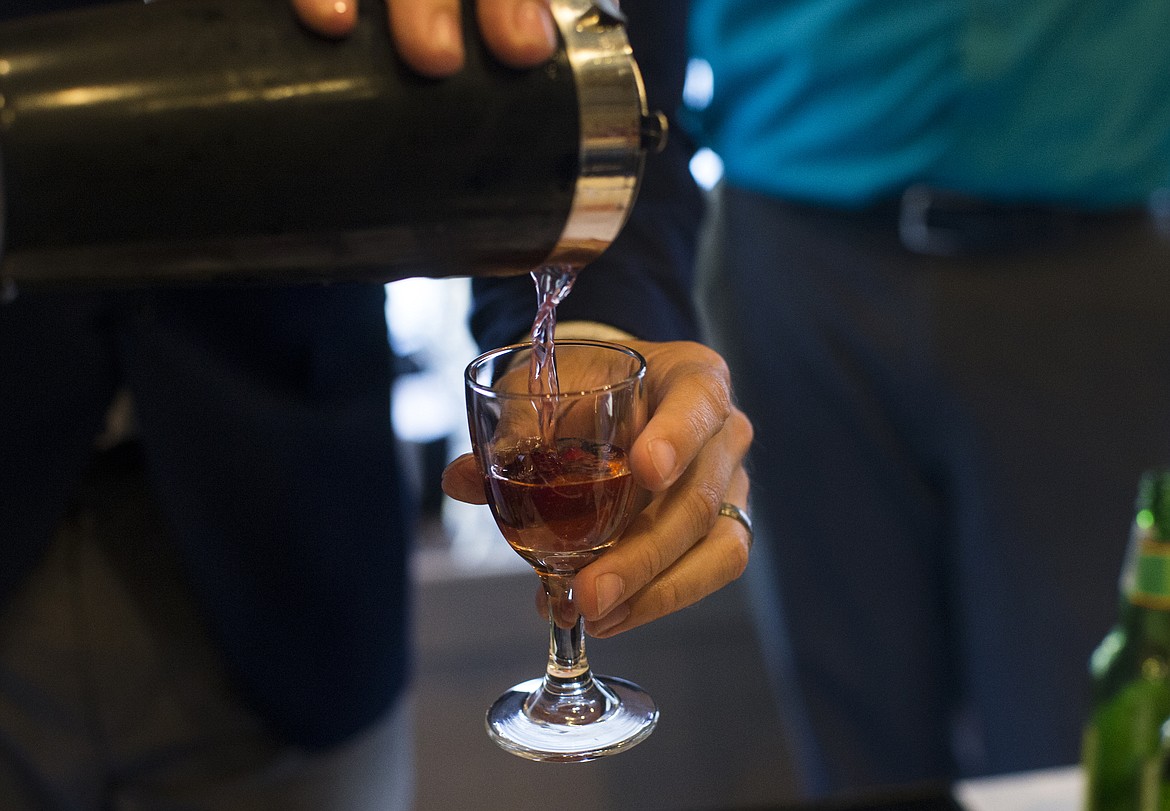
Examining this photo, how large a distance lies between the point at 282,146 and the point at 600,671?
32 cm

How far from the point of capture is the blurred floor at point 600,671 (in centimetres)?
72

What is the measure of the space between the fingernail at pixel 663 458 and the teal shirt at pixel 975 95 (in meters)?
1.12

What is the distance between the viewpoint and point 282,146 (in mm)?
529

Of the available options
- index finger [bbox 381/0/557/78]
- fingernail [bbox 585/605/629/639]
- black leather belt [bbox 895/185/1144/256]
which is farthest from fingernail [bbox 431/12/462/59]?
black leather belt [bbox 895/185/1144/256]

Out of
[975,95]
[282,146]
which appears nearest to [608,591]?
[282,146]

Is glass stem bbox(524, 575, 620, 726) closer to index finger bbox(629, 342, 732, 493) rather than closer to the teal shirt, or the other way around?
index finger bbox(629, 342, 732, 493)

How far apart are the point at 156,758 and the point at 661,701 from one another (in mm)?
559

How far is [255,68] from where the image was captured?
0.53m

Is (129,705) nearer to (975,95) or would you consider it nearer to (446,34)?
(446,34)

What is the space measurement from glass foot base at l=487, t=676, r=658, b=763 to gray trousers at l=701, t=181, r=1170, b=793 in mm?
973

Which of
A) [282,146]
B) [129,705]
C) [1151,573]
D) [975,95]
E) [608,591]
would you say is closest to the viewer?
[282,146]

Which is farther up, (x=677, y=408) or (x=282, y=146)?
(x=282, y=146)

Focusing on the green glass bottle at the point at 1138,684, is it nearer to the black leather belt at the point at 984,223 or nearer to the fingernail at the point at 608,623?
the fingernail at the point at 608,623

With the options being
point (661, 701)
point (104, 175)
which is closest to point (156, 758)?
point (661, 701)
